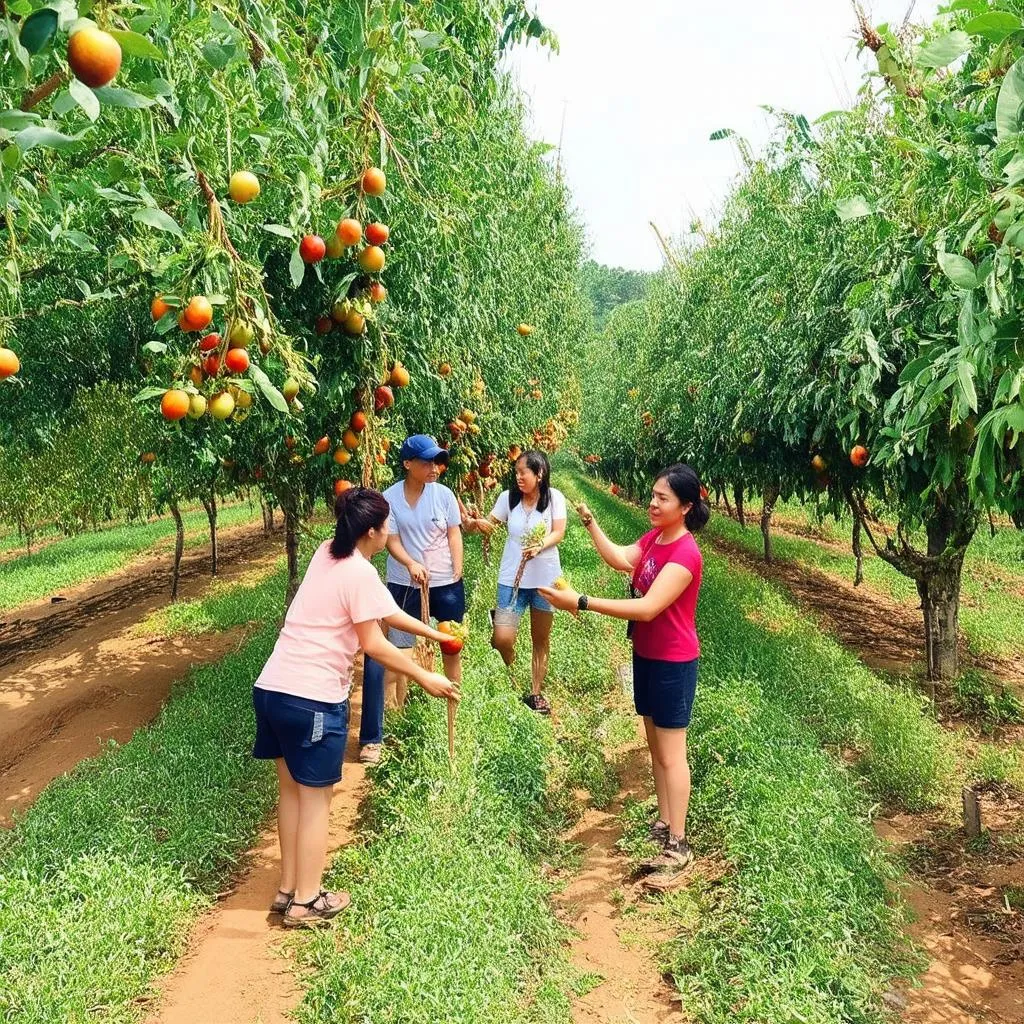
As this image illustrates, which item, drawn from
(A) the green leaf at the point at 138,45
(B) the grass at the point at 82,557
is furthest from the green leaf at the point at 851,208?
(B) the grass at the point at 82,557

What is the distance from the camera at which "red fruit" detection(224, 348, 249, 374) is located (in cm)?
271

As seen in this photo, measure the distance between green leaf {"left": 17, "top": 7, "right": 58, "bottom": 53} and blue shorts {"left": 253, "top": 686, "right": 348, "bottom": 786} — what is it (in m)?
2.56

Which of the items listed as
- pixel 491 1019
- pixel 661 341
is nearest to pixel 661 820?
pixel 491 1019

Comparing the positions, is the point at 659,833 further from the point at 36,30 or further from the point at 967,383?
the point at 36,30

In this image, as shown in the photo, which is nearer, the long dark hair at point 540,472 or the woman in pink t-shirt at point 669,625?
the woman in pink t-shirt at point 669,625

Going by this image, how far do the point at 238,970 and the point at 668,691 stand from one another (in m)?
2.13

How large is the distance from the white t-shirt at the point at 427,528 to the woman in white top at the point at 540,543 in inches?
20.6

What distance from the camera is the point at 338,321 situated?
3.96 meters

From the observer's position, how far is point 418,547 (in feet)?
17.2

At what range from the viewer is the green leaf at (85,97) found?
1.35 m

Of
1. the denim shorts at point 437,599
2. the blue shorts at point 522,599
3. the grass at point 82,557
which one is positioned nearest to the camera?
the denim shorts at point 437,599

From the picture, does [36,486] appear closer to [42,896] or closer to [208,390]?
[42,896]

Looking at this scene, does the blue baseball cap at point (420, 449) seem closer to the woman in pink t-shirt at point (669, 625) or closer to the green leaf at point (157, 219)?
the woman in pink t-shirt at point (669, 625)

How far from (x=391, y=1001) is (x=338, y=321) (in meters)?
2.80
